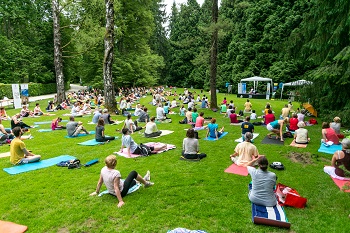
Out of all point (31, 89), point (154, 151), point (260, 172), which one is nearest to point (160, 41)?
point (31, 89)

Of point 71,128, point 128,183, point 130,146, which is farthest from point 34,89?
point 128,183

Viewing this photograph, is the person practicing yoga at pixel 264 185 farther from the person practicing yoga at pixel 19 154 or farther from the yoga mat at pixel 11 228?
the person practicing yoga at pixel 19 154

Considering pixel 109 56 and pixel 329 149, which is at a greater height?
pixel 109 56

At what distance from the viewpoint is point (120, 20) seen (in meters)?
32.4

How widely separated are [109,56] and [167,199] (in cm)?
1405

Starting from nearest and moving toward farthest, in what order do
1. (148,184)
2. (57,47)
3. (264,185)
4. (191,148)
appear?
(264,185)
(148,184)
(191,148)
(57,47)

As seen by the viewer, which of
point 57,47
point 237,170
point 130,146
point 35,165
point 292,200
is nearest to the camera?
point 292,200

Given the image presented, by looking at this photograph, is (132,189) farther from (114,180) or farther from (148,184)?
(114,180)

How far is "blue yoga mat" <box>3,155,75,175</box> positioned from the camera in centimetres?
765

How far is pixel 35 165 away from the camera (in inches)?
320

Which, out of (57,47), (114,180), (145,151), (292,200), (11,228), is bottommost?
(11,228)

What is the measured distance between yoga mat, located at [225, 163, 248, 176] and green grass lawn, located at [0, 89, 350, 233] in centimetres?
19

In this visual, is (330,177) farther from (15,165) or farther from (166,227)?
(15,165)

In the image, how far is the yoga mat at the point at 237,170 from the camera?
7.19 meters
